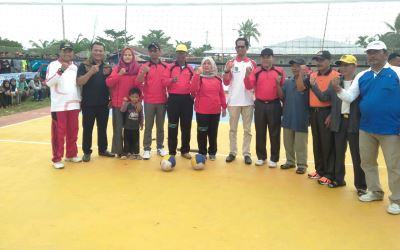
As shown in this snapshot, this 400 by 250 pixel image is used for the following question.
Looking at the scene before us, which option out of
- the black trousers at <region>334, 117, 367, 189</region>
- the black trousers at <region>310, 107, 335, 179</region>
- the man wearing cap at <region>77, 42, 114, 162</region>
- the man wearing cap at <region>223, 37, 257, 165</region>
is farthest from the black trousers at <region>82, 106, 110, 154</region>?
the black trousers at <region>334, 117, 367, 189</region>

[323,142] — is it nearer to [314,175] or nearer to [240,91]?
[314,175]

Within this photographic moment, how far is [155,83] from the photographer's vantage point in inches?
241

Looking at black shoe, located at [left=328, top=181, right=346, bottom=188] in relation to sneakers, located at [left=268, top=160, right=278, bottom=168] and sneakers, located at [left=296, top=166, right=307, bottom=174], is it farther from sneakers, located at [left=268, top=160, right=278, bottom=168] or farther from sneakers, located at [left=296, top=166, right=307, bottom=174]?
sneakers, located at [left=268, top=160, right=278, bottom=168]

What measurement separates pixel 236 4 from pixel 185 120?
3.19 m

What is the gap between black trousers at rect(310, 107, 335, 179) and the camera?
5.04 m

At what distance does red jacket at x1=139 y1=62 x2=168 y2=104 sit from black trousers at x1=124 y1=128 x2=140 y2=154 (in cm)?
55

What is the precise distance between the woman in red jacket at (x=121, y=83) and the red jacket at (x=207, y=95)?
0.94 meters

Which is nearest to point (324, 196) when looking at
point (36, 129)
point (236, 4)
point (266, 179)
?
point (266, 179)

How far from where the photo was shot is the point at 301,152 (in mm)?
5570

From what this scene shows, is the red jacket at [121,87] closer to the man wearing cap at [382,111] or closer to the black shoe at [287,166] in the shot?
the black shoe at [287,166]

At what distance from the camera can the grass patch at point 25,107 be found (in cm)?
1195

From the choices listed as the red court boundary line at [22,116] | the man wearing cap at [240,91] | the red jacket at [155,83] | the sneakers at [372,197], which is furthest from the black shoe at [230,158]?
the red court boundary line at [22,116]

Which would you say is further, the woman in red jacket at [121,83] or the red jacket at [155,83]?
the red jacket at [155,83]

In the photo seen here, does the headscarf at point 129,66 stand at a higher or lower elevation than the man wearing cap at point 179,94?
higher
